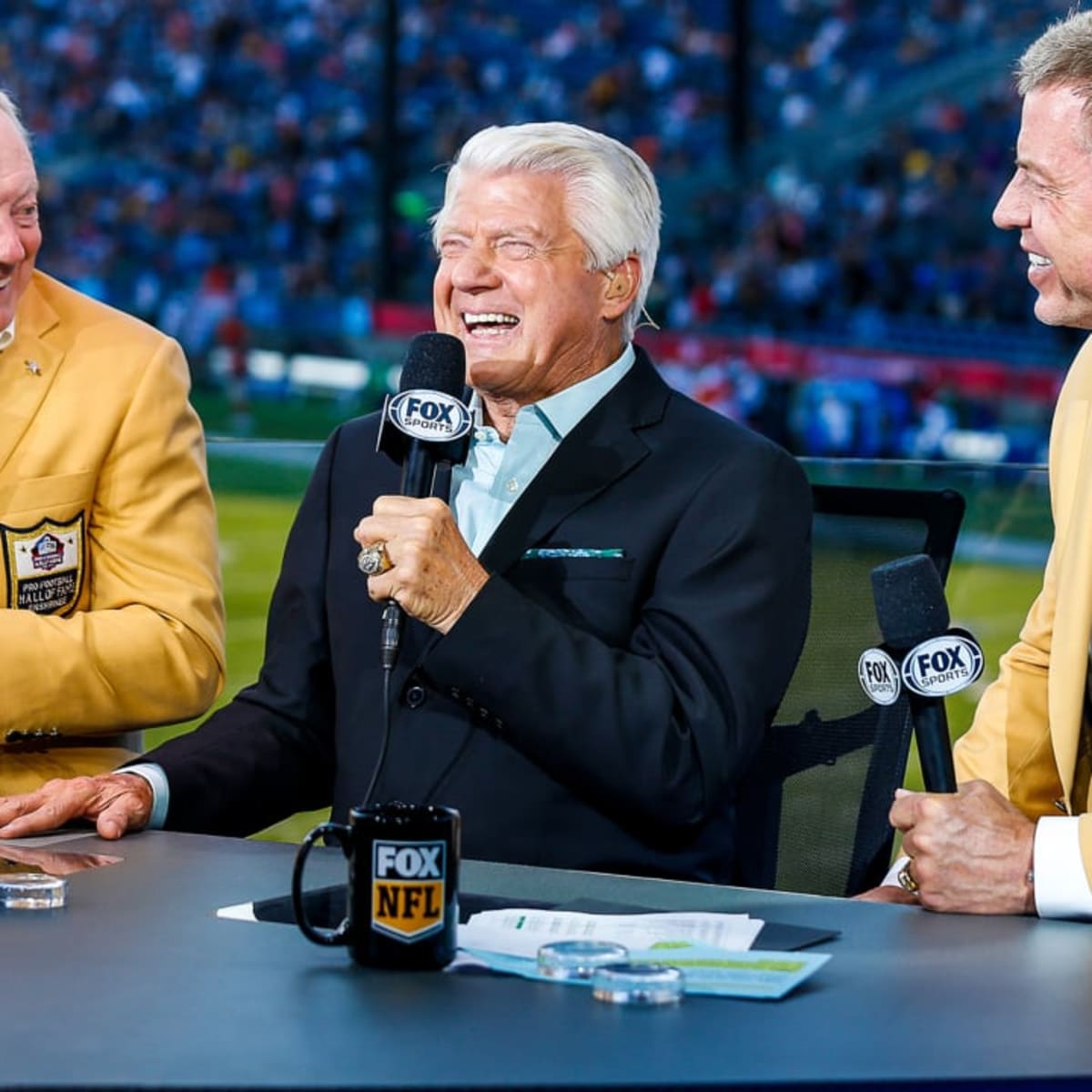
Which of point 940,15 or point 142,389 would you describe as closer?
point 142,389

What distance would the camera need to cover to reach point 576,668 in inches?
81.3

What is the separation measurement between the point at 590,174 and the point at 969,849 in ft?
3.22

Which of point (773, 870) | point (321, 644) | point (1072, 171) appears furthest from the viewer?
point (773, 870)

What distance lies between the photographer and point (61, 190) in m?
19.0

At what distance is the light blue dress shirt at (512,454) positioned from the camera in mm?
2357

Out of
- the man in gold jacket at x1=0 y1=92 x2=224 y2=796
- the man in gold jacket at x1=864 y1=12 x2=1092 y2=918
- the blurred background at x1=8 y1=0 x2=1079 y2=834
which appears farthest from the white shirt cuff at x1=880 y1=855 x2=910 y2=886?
the blurred background at x1=8 y1=0 x2=1079 y2=834

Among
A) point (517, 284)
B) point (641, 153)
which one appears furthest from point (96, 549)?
point (641, 153)

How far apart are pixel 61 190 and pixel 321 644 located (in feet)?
57.5

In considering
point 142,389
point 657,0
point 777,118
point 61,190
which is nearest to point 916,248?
point 777,118

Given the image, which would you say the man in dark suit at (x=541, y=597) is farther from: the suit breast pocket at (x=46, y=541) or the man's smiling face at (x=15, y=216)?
the man's smiling face at (x=15, y=216)

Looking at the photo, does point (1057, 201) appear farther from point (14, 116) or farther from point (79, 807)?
point (14, 116)

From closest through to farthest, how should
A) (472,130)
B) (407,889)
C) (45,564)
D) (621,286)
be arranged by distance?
(407,889)
(621,286)
(45,564)
(472,130)

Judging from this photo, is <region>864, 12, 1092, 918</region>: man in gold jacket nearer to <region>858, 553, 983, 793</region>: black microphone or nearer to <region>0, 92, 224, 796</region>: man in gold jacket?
<region>858, 553, 983, 793</region>: black microphone

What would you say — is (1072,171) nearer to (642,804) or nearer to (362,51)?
(642,804)
